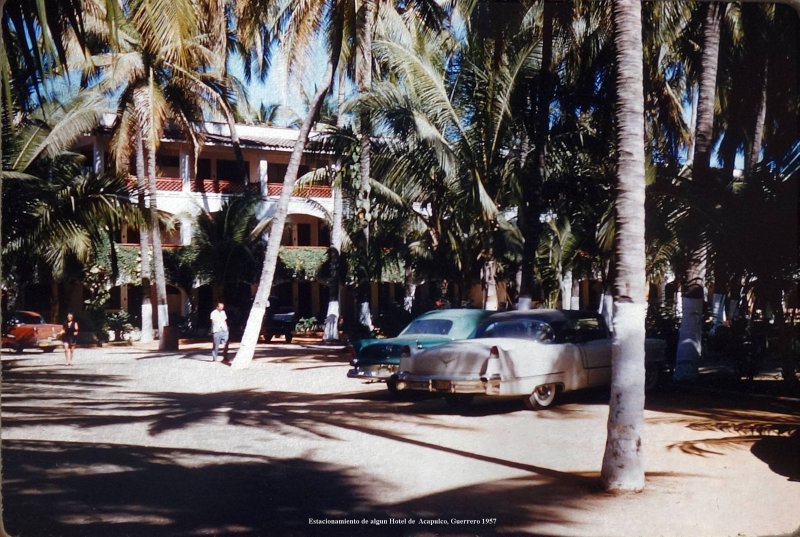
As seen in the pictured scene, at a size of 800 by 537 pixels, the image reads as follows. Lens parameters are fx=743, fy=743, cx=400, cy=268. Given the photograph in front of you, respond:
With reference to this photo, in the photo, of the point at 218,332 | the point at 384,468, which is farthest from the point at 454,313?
the point at 218,332

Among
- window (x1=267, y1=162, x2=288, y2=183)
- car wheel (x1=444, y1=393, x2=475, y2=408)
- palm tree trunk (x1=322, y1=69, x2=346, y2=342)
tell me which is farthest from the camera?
window (x1=267, y1=162, x2=288, y2=183)

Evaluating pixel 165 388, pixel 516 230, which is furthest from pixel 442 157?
pixel 165 388

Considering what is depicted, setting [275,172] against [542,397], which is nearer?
[542,397]

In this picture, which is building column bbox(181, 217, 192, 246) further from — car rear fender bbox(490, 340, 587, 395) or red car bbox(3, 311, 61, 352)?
car rear fender bbox(490, 340, 587, 395)

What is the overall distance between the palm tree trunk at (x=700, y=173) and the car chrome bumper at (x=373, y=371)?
4.48m

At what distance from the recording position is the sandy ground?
554cm

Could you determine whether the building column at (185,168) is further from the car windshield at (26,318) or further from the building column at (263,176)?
the car windshield at (26,318)

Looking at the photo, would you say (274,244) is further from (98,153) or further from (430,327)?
(430,327)

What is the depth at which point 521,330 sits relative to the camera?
394 inches

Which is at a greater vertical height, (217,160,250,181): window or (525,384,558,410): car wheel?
(217,160,250,181): window

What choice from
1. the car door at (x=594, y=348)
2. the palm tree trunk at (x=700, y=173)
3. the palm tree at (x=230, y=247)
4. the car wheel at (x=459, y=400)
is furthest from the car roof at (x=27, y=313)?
the palm tree at (x=230, y=247)

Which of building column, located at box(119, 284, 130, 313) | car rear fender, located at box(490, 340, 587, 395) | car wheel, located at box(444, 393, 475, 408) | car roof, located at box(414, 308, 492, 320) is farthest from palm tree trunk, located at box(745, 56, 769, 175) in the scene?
building column, located at box(119, 284, 130, 313)

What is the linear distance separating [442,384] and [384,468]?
258cm

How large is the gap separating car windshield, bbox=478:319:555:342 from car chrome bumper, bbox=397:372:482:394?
1083 mm
